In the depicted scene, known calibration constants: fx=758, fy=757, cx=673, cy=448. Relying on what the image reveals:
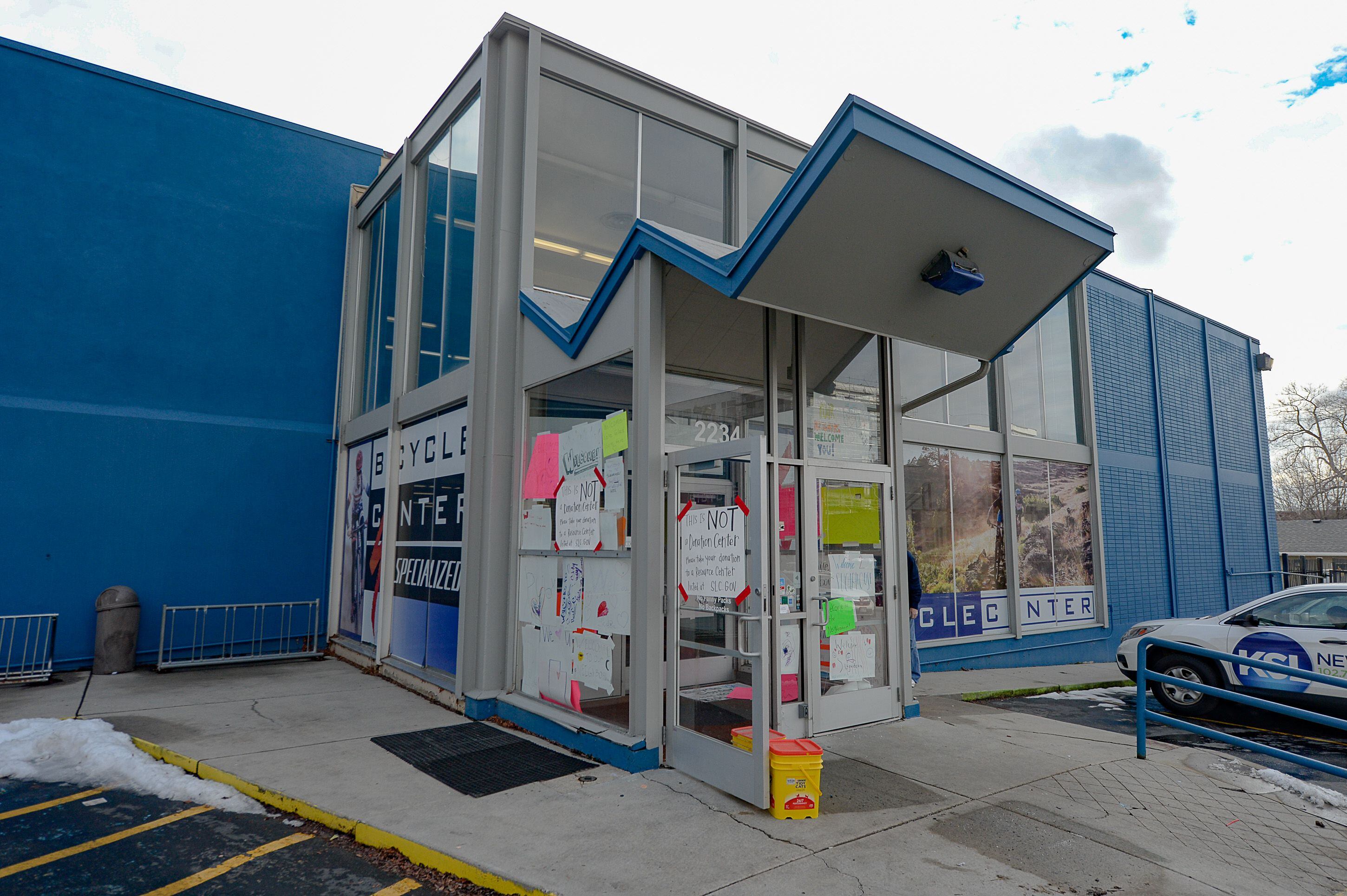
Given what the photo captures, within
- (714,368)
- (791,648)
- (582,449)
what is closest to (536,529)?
(582,449)

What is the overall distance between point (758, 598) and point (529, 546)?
9.68 feet

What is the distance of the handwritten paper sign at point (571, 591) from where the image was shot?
6.46 m

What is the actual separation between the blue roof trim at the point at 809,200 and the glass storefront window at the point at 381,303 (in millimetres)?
5094

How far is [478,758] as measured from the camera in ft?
19.6

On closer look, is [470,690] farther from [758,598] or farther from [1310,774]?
[1310,774]

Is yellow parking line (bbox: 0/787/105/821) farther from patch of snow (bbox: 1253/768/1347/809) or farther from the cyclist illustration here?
patch of snow (bbox: 1253/768/1347/809)

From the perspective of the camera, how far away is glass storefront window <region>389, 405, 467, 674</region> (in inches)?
316

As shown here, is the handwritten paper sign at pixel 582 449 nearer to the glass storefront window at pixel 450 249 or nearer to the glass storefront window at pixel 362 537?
the glass storefront window at pixel 450 249

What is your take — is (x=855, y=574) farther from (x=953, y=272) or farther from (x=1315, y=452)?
(x=1315, y=452)

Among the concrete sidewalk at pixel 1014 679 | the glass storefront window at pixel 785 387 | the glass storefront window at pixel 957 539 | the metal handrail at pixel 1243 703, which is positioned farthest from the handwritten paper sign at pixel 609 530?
the glass storefront window at pixel 957 539

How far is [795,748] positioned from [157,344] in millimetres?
10316

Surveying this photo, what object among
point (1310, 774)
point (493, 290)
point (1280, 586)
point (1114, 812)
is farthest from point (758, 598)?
point (1280, 586)

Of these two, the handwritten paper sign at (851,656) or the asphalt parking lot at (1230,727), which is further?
the asphalt parking lot at (1230,727)

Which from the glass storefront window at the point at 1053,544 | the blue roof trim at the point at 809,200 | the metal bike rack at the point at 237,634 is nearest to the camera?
the blue roof trim at the point at 809,200
